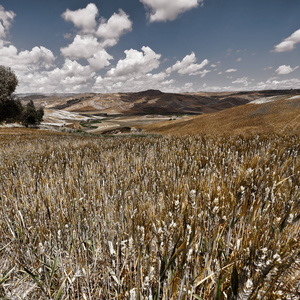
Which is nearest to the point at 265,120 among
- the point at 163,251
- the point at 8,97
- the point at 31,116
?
the point at 163,251

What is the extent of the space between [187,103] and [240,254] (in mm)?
205668

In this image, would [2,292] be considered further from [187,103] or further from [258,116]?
[187,103]

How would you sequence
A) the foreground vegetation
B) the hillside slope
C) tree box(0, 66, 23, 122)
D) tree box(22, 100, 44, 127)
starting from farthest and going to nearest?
1. tree box(22, 100, 44, 127)
2. tree box(0, 66, 23, 122)
3. the hillside slope
4. the foreground vegetation

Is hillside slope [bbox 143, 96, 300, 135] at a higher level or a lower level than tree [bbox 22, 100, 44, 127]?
lower

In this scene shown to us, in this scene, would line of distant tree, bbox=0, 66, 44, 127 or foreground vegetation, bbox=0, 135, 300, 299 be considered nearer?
foreground vegetation, bbox=0, 135, 300, 299

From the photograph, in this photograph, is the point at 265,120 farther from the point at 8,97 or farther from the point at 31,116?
the point at 31,116

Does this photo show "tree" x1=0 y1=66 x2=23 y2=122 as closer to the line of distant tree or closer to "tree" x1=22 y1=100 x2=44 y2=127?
the line of distant tree

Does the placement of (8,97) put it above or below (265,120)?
above

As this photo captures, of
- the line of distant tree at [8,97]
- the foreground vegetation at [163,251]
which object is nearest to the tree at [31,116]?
the line of distant tree at [8,97]

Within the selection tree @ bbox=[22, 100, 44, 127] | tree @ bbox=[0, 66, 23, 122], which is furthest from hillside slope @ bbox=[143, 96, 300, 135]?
tree @ bbox=[22, 100, 44, 127]

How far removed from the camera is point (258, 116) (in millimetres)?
9180

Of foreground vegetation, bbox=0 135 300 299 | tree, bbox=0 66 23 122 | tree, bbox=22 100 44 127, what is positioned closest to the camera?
foreground vegetation, bbox=0 135 300 299

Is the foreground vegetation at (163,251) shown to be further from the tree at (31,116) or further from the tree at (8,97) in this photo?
the tree at (31,116)

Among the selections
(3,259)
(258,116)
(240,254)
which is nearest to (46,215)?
(3,259)
